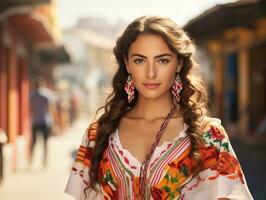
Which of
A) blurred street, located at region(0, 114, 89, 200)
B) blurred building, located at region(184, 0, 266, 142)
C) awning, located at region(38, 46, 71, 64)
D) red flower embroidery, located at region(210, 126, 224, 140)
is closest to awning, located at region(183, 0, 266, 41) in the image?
blurred building, located at region(184, 0, 266, 142)

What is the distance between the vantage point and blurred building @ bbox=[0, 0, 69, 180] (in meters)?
11.1

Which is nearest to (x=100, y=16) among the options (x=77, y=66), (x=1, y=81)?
(x=77, y=66)

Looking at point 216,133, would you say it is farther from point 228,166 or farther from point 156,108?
point 156,108

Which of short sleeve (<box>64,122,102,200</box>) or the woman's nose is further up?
the woman's nose

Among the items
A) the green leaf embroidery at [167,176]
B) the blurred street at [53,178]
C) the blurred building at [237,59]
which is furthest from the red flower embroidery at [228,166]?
the blurred building at [237,59]

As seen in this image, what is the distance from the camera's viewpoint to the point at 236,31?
19.2 meters

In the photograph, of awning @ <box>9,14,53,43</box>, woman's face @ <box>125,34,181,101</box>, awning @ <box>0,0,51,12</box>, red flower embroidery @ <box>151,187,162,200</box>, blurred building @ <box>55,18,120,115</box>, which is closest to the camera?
red flower embroidery @ <box>151,187,162,200</box>

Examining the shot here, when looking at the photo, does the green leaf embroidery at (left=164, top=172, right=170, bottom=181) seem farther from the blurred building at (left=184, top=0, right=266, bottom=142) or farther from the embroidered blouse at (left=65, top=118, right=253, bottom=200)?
the blurred building at (left=184, top=0, right=266, bottom=142)

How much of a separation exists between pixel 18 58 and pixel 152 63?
40.0 feet

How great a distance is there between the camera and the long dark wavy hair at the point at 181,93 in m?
2.72

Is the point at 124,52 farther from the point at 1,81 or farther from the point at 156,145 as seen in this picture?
the point at 1,81

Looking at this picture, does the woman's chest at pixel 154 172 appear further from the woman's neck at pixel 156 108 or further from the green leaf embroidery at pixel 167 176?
the woman's neck at pixel 156 108

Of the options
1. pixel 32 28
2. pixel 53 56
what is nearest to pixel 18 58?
pixel 32 28

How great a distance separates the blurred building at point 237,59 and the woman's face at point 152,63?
1037 cm
